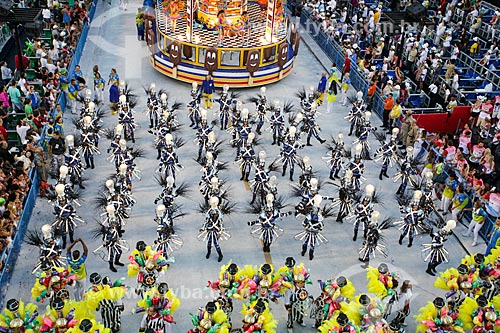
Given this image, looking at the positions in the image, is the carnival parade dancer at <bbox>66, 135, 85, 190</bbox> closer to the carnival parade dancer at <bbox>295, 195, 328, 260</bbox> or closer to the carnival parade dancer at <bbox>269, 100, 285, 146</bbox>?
the carnival parade dancer at <bbox>269, 100, 285, 146</bbox>

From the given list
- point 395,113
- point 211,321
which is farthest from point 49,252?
point 395,113

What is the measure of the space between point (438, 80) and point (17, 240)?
17.5 metres

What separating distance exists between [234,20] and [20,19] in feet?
28.7

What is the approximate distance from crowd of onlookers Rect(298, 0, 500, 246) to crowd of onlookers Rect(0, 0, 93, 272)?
10835mm

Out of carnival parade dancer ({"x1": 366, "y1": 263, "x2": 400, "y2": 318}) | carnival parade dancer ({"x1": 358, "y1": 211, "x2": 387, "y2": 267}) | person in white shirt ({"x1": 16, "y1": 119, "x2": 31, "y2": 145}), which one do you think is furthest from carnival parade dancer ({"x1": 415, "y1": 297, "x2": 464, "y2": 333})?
person in white shirt ({"x1": 16, "y1": 119, "x2": 31, "y2": 145})

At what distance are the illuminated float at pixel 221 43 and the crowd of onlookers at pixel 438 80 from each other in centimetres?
312

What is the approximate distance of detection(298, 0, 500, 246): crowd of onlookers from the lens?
57.1 feet

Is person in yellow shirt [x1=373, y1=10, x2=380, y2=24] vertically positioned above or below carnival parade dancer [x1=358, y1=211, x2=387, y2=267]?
above

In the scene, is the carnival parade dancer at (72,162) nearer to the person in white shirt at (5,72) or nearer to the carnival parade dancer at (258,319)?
the person in white shirt at (5,72)

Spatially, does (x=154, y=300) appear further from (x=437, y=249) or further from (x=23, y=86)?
(x=23, y=86)

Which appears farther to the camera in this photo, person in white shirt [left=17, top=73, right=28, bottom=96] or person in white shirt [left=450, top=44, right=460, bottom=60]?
person in white shirt [left=450, top=44, right=460, bottom=60]

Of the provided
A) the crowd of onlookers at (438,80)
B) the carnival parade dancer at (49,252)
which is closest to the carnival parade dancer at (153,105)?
the crowd of onlookers at (438,80)

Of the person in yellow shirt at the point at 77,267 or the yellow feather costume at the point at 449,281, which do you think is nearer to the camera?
the person in yellow shirt at the point at 77,267

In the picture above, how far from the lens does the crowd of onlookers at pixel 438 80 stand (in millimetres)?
17406
